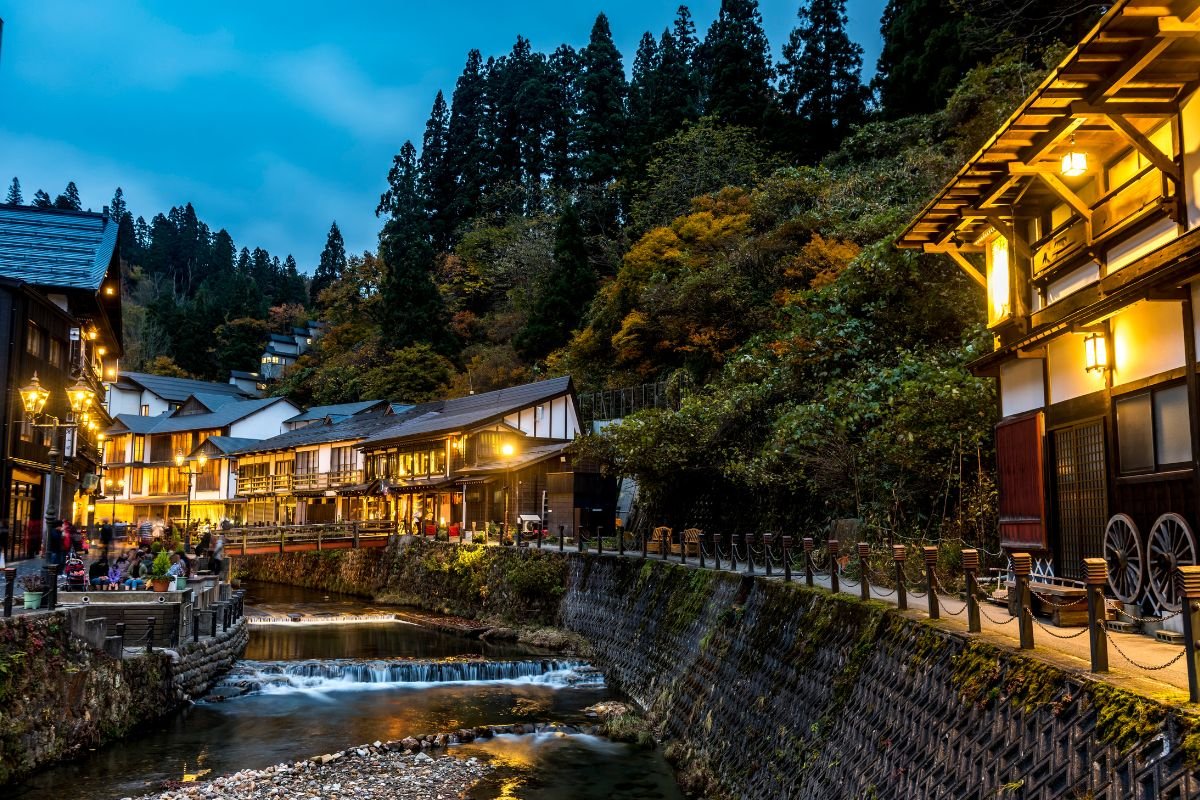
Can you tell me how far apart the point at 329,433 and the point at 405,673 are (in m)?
36.4

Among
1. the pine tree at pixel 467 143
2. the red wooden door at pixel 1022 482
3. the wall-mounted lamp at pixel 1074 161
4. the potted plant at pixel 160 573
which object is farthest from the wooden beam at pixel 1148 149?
the pine tree at pixel 467 143

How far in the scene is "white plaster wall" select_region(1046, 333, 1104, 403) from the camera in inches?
431

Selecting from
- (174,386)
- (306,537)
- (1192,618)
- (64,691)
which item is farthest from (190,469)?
(1192,618)

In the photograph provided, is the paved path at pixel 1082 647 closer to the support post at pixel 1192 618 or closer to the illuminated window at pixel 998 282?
the support post at pixel 1192 618

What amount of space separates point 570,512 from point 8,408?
21017 mm

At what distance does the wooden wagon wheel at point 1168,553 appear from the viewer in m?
8.88

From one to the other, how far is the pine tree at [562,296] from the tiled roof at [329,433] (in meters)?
10.9

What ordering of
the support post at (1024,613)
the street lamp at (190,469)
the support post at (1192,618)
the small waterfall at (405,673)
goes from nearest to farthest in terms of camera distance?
→ the support post at (1192,618)
the support post at (1024,613)
the small waterfall at (405,673)
the street lamp at (190,469)

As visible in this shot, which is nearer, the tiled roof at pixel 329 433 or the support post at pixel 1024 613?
the support post at pixel 1024 613

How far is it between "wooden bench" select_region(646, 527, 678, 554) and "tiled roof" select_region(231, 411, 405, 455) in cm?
3075

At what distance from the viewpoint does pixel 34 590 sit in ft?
52.0

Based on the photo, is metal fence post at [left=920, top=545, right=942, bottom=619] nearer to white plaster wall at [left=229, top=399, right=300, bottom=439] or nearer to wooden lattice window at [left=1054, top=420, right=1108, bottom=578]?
wooden lattice window at [left=1054, top=420, right=1108, bottom=578]

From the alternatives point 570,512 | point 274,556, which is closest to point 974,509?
point 570,512

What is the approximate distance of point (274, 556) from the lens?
5069cm
